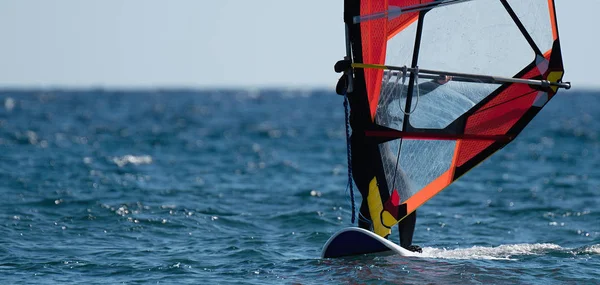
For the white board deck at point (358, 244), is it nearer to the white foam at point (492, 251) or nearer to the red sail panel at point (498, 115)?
the white foam at point (492, 251)

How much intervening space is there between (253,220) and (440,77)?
5.37 meters

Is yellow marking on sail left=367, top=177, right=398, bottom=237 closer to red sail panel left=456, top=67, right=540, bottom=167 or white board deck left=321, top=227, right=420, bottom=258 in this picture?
white board deck left=321, top=227, right=420, bottom=258

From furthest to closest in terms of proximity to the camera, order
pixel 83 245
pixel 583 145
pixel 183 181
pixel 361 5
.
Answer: pixel 583 145 → pixel 183 181 → pixel 83 245 → pixel 361 5

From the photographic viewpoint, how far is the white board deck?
10133 millimetres

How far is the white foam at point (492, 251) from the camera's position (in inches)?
428

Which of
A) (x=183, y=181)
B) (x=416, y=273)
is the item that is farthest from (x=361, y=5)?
(x=183, y=181)

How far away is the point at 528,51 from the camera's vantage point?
978 cm

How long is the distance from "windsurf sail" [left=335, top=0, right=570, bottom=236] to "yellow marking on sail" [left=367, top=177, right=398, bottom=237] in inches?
0.7

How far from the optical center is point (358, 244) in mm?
10203

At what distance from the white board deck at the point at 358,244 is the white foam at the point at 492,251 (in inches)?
26.8

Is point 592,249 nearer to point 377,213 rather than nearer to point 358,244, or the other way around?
point 377,213

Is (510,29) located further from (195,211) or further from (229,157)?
(229,157)

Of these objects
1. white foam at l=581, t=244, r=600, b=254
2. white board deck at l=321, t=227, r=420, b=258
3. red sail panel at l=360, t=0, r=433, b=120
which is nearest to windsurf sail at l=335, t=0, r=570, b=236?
red sail panel at l=360, t=0, r=433, b=120

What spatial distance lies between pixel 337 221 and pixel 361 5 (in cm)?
555
